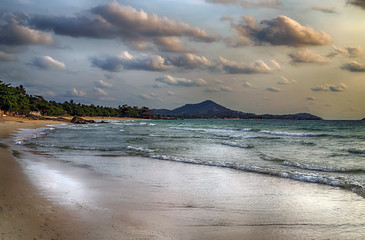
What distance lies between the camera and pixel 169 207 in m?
6.60

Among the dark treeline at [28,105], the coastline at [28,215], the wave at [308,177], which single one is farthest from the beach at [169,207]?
the dark treeline at [28,105]

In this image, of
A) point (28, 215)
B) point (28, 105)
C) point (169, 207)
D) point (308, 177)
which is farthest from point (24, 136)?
point (28, 105)

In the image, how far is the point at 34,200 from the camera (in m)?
6.63

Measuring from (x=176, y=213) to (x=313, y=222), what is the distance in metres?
2.76

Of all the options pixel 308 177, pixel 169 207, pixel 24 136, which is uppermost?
pixel 308 177

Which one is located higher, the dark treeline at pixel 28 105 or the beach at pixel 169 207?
the dark treeline at pixel 28 105

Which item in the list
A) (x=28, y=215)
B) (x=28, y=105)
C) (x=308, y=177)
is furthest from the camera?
(x=28, y=105)

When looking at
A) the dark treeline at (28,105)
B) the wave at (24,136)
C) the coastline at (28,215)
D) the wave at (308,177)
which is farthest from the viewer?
the dark treeline at (28,105)

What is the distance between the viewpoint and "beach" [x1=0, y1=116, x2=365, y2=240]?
16.5ft

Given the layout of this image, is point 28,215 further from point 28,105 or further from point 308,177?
point 28,105

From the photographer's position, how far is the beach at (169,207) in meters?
5.04

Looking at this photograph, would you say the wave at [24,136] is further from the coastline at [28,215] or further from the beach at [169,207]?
the coastline at [28,215]

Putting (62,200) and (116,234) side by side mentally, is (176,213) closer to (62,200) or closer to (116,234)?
(116,234)

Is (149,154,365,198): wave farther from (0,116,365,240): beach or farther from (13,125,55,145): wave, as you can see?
(13,125,55,145): wave
